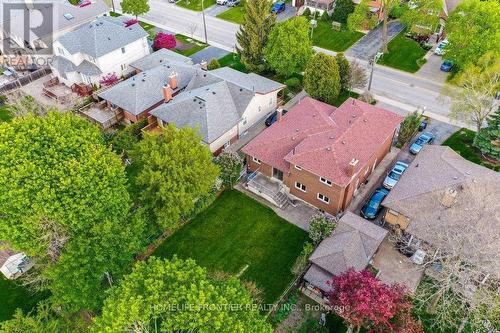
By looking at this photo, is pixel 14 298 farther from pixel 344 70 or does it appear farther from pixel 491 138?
pixel 491 138

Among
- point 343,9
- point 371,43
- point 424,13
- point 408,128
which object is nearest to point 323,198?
point 408,128

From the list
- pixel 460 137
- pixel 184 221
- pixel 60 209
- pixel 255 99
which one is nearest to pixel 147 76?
pixel 255 99

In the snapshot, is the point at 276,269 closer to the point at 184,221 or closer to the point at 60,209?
the point at 184,221

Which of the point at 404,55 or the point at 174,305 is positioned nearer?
the point at 174,305

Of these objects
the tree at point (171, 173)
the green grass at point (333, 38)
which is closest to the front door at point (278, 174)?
the tree at point (171, 173)

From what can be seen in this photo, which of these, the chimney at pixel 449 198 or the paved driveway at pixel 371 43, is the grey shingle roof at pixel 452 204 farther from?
the paved driveway at pixel 371 43

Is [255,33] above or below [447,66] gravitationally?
above

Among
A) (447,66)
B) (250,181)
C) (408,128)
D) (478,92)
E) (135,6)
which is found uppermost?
(478,92)

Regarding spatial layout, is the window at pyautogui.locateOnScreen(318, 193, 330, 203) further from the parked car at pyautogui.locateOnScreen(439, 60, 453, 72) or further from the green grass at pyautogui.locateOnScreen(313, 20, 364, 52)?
the parked car at pyautogui.locateOnScreen(439, 60, 453, 72)
